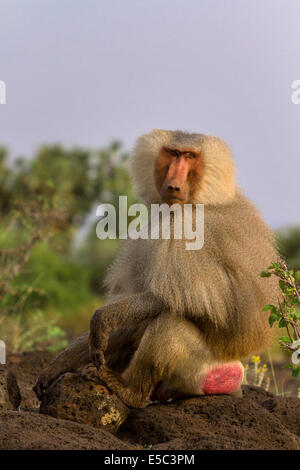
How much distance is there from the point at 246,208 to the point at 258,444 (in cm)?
169

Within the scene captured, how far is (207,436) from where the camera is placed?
4.09 m

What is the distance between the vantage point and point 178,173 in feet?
15.2

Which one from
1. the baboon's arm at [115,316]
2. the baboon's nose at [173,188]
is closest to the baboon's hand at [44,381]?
the baboon's arm at [115,316]

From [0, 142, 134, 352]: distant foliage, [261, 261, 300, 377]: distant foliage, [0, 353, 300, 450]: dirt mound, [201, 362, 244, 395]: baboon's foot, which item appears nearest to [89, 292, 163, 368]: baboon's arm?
[0, 353, 300, 450]: dirt mound

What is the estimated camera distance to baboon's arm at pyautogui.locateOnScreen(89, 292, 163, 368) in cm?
438

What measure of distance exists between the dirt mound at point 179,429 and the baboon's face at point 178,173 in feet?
4.82

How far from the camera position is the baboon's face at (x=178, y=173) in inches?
179

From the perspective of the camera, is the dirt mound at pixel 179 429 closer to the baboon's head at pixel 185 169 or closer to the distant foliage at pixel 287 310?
the distant foliage at pixel 287 310

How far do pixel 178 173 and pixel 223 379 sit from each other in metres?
1.53

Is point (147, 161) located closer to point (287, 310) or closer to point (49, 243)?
point (287, 310)

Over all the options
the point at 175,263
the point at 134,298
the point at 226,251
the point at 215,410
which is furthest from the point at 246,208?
the point at 215,410

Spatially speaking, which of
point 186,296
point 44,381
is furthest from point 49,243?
point 186,296

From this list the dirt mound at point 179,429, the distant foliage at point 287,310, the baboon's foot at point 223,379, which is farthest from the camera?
the baboon's foot at point 223,379
